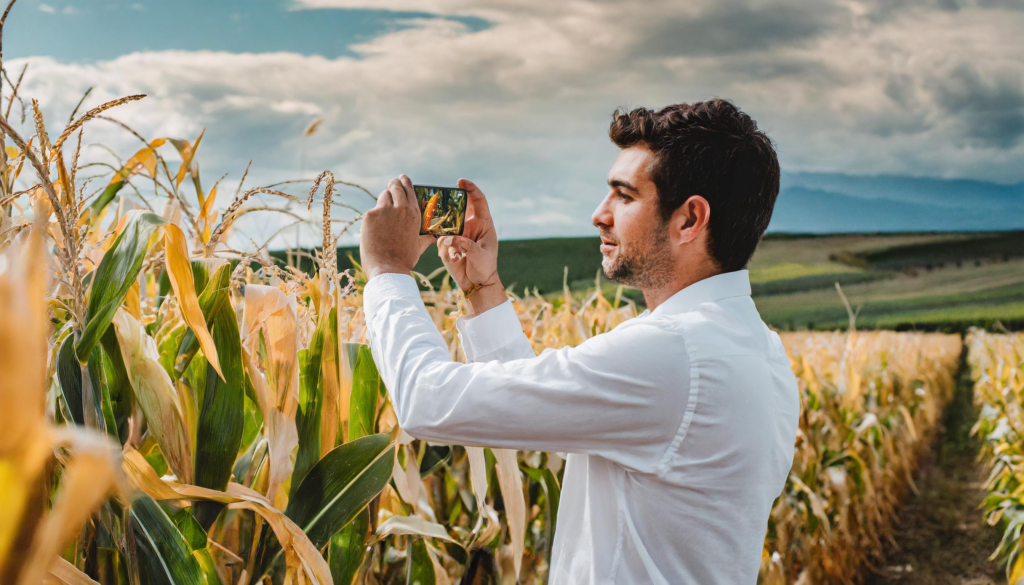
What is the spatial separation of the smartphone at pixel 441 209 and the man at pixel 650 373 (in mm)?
28

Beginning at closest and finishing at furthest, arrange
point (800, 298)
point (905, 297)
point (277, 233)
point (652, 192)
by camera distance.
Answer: point (652, 192), point (277, 233), point (800, 298), point (905, 297)

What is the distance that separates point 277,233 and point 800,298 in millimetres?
46433

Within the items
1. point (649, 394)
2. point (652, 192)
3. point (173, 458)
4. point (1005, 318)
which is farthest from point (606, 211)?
point (1005, 318)

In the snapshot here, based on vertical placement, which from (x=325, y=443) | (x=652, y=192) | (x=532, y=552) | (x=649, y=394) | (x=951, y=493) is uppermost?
(x=652, y=192)

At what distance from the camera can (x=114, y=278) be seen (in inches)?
37.6

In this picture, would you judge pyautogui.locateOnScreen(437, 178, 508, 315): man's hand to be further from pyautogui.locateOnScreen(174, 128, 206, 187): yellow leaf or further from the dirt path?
the dirt path

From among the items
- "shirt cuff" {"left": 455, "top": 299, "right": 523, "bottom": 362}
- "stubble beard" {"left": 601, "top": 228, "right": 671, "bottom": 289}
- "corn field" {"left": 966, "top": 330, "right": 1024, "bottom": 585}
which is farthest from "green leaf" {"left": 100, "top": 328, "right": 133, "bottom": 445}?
"corn field" {"left": 966, "top": 330, "right": 1024, "bottom": 585}

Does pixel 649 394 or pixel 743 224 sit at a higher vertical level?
pixel 743 224

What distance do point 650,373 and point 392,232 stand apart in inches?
19.8

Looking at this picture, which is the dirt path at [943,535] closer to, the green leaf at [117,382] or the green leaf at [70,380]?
the green leaf at [117,382]

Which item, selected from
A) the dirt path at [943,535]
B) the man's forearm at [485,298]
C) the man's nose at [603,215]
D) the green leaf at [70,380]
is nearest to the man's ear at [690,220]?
the man's nose at [603,215]

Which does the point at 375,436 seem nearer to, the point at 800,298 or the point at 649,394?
the point at 649,394

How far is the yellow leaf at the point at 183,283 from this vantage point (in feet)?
3.19

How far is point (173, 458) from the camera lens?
106cm
